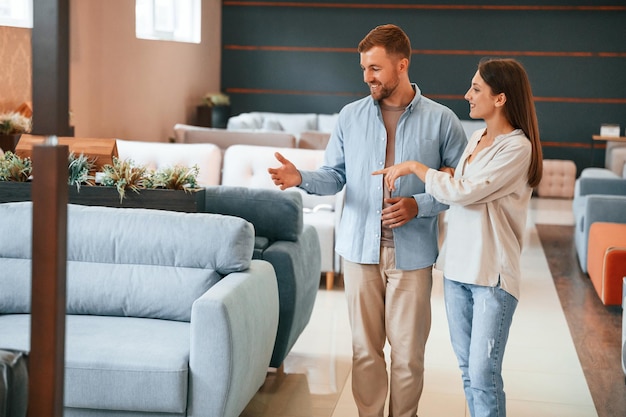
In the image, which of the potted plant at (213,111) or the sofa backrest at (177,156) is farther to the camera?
the potted plant at (213,111)

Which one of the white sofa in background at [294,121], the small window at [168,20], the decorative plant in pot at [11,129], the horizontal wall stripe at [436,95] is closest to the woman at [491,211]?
the decorative plant in pot at [11,129]

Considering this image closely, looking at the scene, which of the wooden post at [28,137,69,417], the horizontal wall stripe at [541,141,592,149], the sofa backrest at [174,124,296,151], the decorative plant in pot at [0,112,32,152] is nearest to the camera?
the wooden post at [28,137,69,417]

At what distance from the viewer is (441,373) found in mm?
4211

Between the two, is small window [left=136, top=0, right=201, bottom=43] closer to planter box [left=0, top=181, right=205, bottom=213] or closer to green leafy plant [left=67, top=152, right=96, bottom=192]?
green leafy plant [left=67, top=152, right=96, bottom=192]

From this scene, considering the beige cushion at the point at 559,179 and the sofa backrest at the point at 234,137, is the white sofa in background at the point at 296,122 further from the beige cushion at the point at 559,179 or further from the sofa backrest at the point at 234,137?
the sofa backrest at the point at 234,137

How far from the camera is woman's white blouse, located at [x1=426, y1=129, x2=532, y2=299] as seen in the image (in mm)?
2648

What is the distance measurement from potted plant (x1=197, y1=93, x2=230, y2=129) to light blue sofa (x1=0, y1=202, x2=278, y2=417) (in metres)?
8.41

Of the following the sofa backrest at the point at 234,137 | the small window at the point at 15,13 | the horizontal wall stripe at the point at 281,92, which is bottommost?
the sofa backrest at the point at 234,137

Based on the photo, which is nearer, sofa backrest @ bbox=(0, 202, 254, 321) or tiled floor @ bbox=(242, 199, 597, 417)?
sofa backrest @ bbox=(0, 202, 254, 321)

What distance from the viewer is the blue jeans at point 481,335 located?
8.79ft

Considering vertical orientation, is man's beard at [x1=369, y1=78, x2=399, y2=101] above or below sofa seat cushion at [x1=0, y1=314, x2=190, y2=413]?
above

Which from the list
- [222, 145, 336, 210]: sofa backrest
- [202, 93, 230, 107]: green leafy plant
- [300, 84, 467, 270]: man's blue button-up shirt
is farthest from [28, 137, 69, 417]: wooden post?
[202, 93, 230, 107]: green leafy plant

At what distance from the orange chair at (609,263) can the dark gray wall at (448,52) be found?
704cm

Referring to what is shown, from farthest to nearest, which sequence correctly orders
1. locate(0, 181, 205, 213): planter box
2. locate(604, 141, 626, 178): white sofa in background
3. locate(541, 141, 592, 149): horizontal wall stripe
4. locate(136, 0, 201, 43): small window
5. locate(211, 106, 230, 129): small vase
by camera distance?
locate(541, 141, 592, 149): horizontal wall stripe, locate(211, 106, 230, 129): small vase, locate(604, 141, 626, 178): white sofa in background, locate(136, 0, 201, 43): small window, locate(0, 181, 205, 213): planter box
